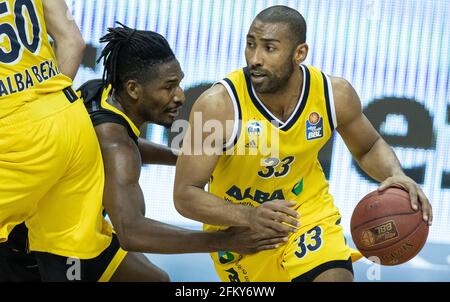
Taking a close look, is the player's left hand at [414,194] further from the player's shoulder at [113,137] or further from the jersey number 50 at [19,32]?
the jersey number 50 at [19,32]

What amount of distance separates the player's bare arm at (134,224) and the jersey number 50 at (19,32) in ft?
1.81

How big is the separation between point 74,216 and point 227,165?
0.73 m

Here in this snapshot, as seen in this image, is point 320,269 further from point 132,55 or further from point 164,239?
point 132,55

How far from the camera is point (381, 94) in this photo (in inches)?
243

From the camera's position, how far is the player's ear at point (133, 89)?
4340 mm

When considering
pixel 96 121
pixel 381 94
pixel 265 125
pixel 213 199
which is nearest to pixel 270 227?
pixel 213 199

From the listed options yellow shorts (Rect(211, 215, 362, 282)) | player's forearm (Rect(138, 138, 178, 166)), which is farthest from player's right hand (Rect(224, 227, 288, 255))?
player's forearm (Rect(138, 138, 178, 166))

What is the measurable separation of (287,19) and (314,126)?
480 millimetres

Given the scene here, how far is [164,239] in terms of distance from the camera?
4047 millimetres

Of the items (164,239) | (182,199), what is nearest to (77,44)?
(182,199)

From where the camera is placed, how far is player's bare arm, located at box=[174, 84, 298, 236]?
3758 mm

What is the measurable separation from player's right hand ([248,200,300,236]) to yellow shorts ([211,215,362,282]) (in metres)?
0.26

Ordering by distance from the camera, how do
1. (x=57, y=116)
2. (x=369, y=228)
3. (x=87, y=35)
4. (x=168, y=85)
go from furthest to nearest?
(x=87, y=35)
(x=168, y=85)
(x=369, y=228)
(x=57, y=116)
